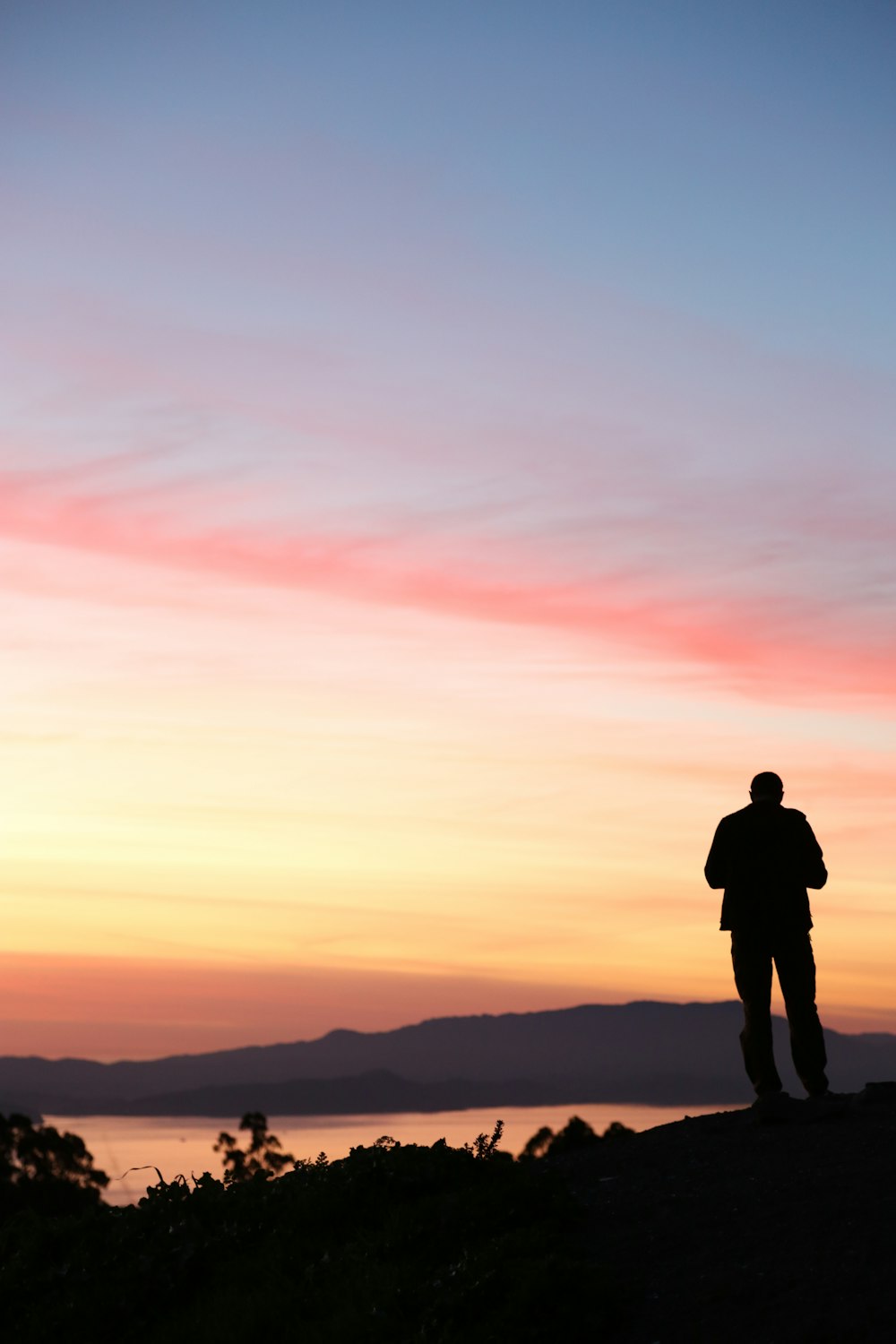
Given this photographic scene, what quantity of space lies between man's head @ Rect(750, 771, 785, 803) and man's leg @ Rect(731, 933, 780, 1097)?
1.24 m

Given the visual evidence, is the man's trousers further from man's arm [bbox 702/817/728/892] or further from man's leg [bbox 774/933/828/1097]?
man's arm [bbox 702/817/728/892]

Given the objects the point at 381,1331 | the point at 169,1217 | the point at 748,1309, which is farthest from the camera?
the point at 169,1217

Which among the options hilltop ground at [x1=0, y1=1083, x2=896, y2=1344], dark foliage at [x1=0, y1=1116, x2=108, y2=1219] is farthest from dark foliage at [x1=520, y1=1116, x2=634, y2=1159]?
dark foliage at [x1=0, y1=1116, x2=108, y2=1219]

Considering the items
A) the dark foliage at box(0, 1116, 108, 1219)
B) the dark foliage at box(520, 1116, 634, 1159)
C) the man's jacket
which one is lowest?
the dark foliage at box(0, 1116, 108, 1219)

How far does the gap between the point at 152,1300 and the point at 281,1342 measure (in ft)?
5.66

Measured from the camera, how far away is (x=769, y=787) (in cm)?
1312

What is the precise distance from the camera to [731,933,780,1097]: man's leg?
1303cm

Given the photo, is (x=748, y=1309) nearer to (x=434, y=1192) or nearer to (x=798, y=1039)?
(x=434, y=1192)

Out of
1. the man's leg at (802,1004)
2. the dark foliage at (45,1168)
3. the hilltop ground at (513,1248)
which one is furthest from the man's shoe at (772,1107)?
the dark foliage at (45,1168)

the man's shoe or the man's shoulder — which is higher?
the man's shoulder

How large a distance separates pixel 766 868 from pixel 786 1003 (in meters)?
1.22

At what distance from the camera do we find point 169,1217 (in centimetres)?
1185

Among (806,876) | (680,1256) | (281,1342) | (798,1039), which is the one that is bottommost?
(281,1342)

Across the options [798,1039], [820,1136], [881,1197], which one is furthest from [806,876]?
[881,1197]
